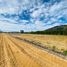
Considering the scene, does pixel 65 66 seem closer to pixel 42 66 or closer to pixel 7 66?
pixel 42 66

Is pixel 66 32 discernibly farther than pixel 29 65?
Yes

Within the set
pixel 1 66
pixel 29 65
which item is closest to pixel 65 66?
pixel 29 65

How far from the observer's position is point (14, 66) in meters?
10.2

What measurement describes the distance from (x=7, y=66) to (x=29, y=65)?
1.53 m

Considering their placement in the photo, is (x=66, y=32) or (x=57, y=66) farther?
(x=66, y=32)

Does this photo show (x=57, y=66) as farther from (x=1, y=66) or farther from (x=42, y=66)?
(x=1, y=66)

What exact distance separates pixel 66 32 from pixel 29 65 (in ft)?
247

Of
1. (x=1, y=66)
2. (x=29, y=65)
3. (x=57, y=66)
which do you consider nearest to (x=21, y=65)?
(x=29, y=65)

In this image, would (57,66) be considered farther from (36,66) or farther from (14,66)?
(14,66)

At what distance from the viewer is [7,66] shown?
10.4m

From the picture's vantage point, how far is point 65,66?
415 inches

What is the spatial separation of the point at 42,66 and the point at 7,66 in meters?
2.42

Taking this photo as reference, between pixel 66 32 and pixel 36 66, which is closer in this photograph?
pixel 36 66

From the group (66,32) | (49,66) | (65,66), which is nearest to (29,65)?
(49,66)
